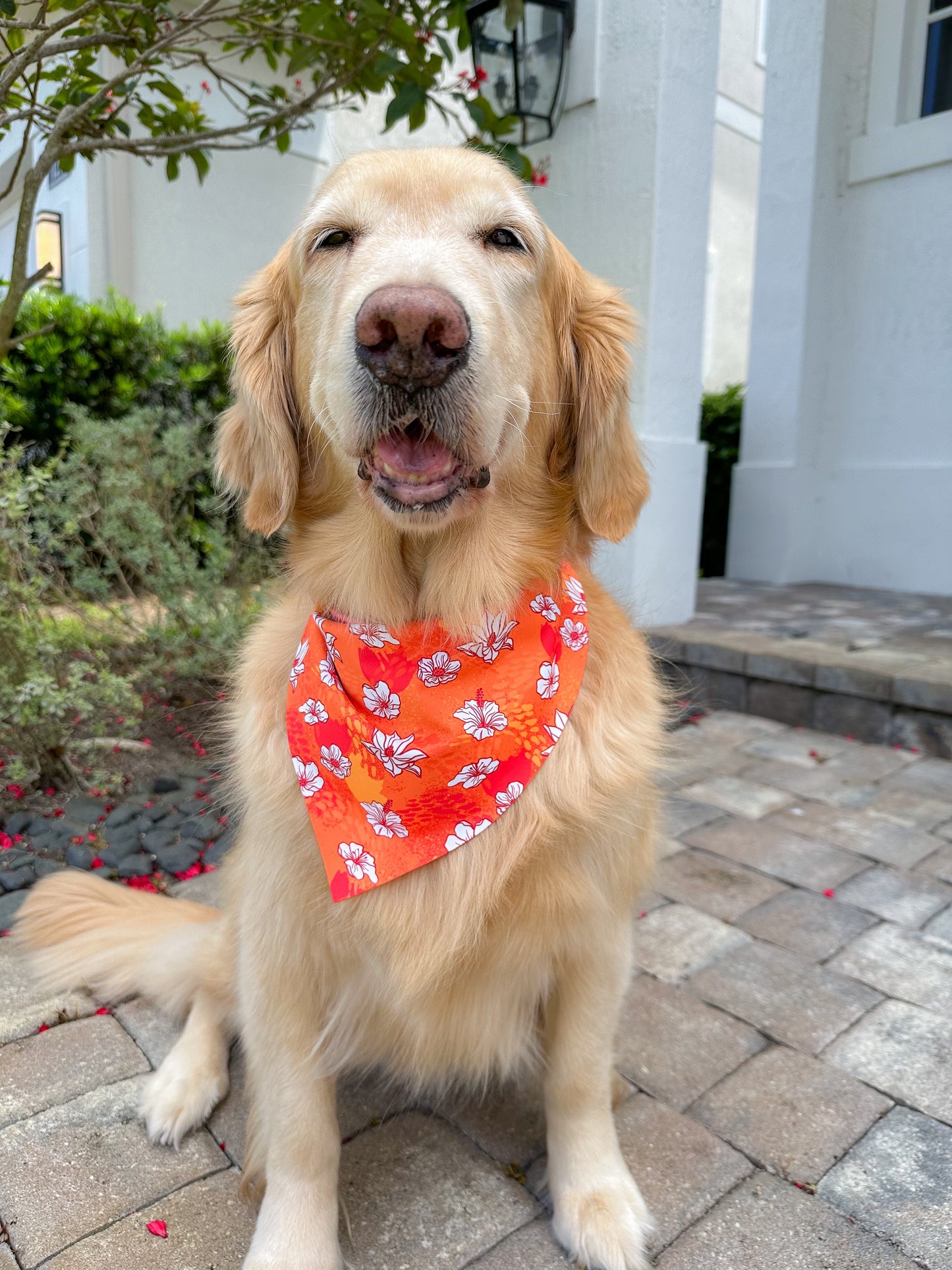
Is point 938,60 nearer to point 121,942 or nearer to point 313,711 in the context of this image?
point 313,711

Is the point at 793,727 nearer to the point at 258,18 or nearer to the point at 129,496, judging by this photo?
the point at 129,496

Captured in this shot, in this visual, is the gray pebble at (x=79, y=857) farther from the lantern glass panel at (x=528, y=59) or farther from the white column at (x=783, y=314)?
the white column at (x=783, y=314)

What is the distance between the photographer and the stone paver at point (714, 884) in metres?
2.49

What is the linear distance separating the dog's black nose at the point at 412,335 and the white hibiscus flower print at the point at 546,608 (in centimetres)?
47

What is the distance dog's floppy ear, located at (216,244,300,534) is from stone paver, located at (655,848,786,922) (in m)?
1.55

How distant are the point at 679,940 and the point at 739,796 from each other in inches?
44.3

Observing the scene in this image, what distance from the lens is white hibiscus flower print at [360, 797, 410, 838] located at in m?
1.44

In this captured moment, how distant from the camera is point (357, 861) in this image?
4.56 ft

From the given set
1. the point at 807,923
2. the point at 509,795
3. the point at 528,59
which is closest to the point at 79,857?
the point at 509,795

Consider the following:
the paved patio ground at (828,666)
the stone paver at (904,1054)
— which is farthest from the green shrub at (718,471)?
the stone paver at (904,1054)

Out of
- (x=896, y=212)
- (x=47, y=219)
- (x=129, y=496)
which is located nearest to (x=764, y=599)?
(x=896, y=212)

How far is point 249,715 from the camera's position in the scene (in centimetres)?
160

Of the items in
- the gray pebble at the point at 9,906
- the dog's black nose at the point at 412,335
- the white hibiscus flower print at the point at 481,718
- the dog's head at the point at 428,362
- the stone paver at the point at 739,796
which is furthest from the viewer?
the stone paver at the point at 739,796

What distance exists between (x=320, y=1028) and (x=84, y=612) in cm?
260
